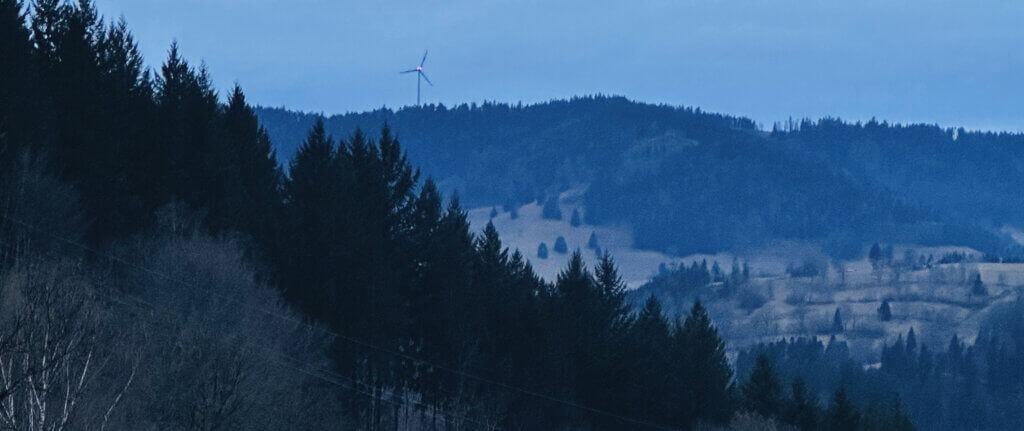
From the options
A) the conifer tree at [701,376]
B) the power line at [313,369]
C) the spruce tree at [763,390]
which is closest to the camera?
the power line at [313,369]

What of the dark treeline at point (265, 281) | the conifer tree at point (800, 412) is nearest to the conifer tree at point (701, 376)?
the dark treeline at point (265, 281)

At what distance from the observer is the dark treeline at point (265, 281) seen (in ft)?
127

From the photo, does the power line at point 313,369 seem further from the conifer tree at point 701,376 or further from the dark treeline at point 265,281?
the conifer tree at point 701,376

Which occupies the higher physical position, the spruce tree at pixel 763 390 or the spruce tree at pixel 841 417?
the spruce tree at pixel 763 390

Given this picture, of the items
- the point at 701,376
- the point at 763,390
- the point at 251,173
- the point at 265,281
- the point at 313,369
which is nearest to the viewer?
the point at 313,369

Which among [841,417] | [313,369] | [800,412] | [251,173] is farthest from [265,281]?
[841,417]

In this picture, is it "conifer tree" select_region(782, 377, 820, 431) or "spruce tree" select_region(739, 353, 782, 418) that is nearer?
"conifer tree" select_region(782, 377, 820, 431)

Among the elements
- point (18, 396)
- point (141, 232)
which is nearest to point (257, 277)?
point (141, 232)

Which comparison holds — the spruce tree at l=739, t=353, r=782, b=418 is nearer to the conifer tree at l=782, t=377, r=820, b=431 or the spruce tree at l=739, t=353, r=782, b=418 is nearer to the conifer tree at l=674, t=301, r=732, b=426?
the conifer tree at l=782, t=377, r=820, b=431

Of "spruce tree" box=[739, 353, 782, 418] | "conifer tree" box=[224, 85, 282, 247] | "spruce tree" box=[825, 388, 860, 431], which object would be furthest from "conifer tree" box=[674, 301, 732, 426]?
"conifer tree" box=[224, 85, 282, 247]

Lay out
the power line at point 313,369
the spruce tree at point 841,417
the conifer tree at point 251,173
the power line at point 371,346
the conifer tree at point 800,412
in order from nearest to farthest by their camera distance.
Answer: the power line at point 313,369 → the power line at point 371,346 → the conifer tree at point 251,173 → the conifer tree at point 800,412 → the spruce tree at point 841,417

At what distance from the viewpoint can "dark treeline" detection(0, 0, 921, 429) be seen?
38.6 m

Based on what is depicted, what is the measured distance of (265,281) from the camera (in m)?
51.2

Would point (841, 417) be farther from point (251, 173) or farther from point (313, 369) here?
point (313, 369)
